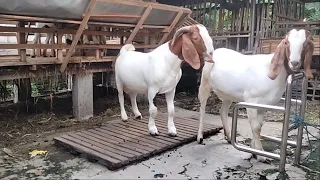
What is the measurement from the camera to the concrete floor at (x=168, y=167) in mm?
3191

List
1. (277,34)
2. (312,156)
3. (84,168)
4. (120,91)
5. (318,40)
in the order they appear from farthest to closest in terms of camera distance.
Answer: (277,34) < (318,40) < (120,91) < (312,156) < (84,168)

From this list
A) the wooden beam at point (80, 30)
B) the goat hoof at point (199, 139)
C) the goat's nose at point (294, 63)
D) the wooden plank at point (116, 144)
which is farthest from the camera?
the wooden beam at point (80, 30)

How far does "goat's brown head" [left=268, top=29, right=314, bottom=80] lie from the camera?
10.4 feet

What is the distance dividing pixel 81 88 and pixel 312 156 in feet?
12.8

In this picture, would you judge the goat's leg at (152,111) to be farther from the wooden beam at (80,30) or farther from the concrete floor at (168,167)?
the wooden beam at (80,30)

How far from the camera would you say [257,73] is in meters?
3.56

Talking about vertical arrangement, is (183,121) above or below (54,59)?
below

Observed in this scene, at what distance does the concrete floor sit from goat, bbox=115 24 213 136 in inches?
26.2

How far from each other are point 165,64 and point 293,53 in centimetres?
161

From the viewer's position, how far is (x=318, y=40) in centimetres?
621

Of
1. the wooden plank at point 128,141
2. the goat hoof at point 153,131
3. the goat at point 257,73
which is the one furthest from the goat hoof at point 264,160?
the goat hoof at point 153,131

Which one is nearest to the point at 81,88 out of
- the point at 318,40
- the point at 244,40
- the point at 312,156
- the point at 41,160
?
the point at 41,160

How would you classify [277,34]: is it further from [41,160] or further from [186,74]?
[41,160]

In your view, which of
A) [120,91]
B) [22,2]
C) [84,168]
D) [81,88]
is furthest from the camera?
[81,88]
